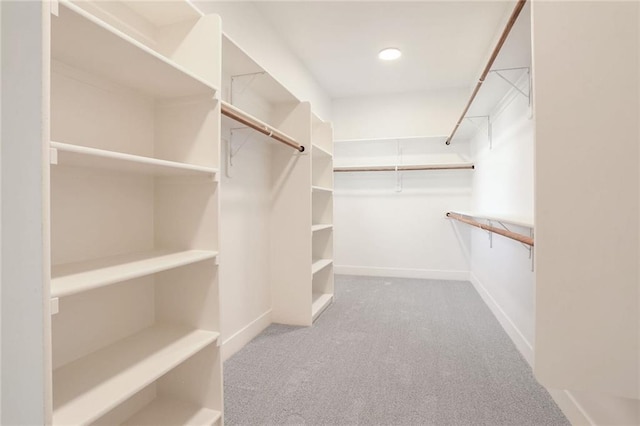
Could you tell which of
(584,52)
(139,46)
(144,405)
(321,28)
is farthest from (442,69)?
(144,405)

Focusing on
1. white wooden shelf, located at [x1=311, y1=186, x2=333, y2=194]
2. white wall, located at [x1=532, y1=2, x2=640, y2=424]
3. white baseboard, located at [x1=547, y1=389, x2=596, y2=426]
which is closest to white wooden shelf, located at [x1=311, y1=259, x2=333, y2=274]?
white wooden shelf, located at [x1=311, y1=186, x2=333, y2=194]

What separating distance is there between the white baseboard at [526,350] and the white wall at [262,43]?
7.69ft

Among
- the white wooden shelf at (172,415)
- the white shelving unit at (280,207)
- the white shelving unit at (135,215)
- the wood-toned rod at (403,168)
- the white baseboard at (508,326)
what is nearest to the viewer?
the white shelving unit at (135,215)

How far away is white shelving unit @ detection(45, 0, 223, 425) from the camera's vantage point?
1035mm

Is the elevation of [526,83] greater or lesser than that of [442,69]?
lesser

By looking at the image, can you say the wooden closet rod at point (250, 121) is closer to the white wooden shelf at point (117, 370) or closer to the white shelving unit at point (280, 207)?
the white shelving unit at point (280, 207)

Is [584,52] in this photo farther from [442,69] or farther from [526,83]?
[442,69]

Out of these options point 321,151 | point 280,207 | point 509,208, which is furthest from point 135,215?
point 509,208

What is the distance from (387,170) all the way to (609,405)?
3.28 m

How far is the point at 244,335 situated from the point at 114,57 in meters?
1.83

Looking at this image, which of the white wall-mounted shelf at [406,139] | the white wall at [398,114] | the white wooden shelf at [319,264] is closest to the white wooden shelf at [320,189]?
the white wooden shelf at [319,264]

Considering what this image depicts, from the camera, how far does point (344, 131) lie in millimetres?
4574

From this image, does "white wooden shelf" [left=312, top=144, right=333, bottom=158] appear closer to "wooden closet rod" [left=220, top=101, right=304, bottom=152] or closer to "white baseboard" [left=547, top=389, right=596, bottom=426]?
"wooden closet rod" [left=220, top=101, right=304, bottom=152]

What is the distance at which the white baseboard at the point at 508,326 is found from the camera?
2062mm
